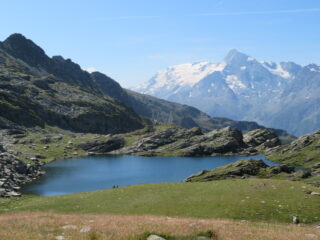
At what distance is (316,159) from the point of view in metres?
195

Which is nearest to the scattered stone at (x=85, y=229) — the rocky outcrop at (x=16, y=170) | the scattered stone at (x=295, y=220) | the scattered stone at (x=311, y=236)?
the scattered stone at (x=311, y=236)

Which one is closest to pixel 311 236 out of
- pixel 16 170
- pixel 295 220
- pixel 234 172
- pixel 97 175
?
pixel 295 220

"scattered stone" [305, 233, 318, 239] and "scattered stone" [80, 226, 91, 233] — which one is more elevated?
"scattered stone" [80, 226, 91, 233]

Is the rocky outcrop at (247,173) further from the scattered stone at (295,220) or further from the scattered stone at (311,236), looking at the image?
the scattered stone at (311,236)

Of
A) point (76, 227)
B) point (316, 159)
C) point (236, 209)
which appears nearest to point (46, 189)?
point (236, 209)

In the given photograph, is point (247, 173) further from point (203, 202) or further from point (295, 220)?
point (295, 220)

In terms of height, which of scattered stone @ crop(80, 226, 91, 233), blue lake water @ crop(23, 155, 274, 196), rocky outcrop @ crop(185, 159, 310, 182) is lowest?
blue lake water @ crop(23, 155, 274, 196)

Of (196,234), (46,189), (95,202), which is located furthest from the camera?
(46,189)

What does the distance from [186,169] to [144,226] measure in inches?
6127

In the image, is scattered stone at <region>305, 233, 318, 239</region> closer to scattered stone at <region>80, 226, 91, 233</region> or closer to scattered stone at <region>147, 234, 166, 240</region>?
scattered stone at <region>147, 234, 166, 240</region>

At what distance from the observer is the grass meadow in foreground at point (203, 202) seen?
43.8m

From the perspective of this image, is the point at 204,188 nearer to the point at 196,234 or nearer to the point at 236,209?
the point at 236,209

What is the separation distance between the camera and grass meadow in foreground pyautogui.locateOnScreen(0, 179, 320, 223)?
43812 millimetres

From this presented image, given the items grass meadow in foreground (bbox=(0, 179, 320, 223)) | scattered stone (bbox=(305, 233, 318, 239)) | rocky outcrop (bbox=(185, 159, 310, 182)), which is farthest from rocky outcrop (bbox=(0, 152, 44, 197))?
scattered stone (bbox=(305, 233, 318, 239))
